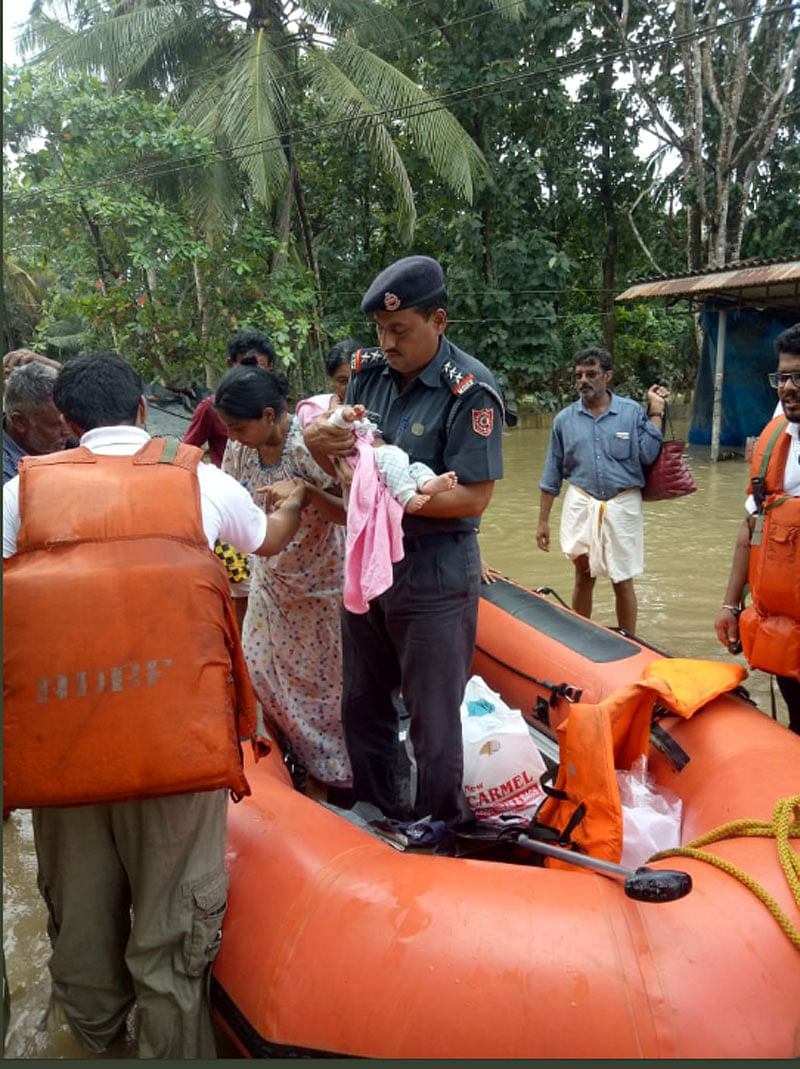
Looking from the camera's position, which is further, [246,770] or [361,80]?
[361,80]

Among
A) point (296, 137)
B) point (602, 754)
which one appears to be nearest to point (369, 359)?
point (602, 754)

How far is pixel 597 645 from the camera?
296cm

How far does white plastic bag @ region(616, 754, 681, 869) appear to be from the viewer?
2.06m

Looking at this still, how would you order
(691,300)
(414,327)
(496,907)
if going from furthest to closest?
(691,300)
(414,327)
(496,907)

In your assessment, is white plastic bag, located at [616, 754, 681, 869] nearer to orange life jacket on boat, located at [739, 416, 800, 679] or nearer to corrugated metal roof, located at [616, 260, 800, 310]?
orange life jacket on boat, located at [739, 416, 800, 679]

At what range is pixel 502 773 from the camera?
2.33m

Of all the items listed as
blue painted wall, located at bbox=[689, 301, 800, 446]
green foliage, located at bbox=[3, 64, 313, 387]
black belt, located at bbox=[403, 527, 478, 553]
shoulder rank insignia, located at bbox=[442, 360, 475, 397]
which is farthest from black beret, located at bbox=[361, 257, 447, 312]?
blue painted wall, located at bbox=[689, 301, 800, 446]

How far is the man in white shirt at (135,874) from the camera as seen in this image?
1553mm

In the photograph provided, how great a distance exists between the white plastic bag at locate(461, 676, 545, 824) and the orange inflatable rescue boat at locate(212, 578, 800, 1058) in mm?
394

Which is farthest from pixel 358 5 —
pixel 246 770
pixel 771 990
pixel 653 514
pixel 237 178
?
pixel 771 990

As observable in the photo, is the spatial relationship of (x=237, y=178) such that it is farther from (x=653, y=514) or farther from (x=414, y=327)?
(x=414, y=327)

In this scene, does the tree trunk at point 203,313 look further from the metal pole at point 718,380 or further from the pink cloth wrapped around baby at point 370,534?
the pink cloth wrapped around baby at point 370,534

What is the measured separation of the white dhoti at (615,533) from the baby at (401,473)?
212 centimetres

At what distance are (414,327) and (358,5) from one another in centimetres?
1100
